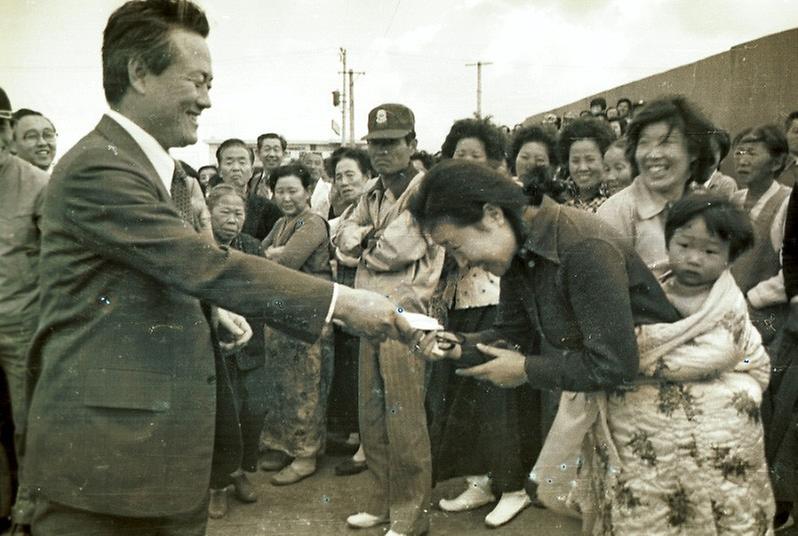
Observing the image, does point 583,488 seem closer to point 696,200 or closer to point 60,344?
point 696,200

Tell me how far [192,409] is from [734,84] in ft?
13.5

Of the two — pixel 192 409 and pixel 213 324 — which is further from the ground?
pixel 213 324

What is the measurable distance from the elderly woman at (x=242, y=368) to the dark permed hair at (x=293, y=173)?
449mm

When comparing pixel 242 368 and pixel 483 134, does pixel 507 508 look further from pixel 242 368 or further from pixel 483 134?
pixel 483 134

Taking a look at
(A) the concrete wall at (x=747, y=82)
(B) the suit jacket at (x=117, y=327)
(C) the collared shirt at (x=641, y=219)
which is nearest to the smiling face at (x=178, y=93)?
(B) the suit jacket at (x=117, y=327)

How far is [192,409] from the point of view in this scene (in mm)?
1722

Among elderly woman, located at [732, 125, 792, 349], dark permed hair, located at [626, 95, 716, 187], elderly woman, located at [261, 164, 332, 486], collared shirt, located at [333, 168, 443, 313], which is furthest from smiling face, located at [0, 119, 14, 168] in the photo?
elderly woman, located at [732, 125, 792, 349]

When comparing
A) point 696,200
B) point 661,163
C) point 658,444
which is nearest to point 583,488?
point 658,444

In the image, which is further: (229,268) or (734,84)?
(734,84)

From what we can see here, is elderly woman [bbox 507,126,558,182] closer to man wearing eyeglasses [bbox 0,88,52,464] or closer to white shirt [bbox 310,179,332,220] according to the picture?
white shirt [bbox 310,179,332,220]

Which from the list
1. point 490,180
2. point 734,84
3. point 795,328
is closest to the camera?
point 490,180

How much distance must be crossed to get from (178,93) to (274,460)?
2824 millimetres

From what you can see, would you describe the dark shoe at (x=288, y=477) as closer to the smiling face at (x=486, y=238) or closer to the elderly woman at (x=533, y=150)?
the elderly woman at (x=533, y=150)

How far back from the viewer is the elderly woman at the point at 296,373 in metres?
3.98
